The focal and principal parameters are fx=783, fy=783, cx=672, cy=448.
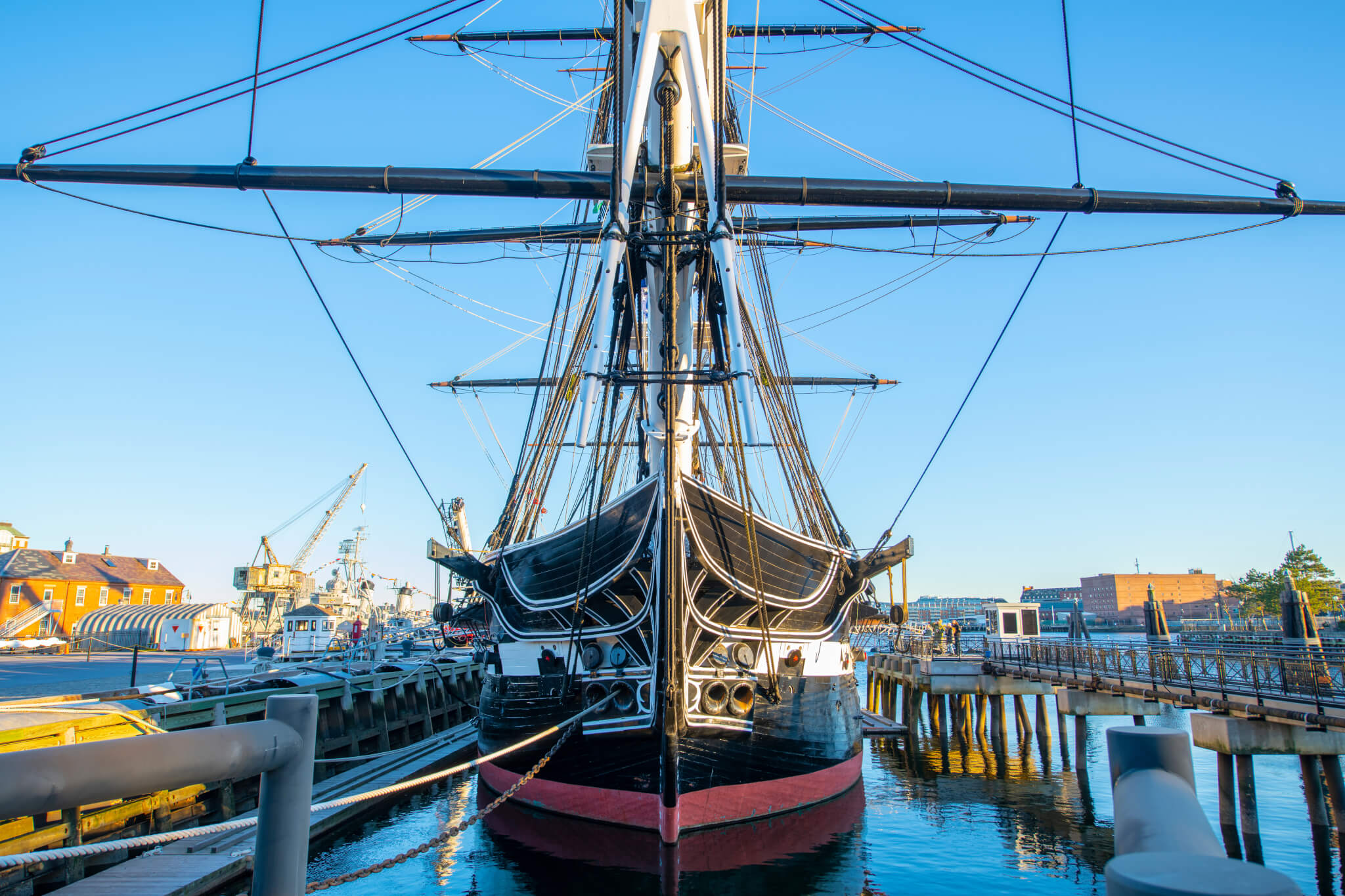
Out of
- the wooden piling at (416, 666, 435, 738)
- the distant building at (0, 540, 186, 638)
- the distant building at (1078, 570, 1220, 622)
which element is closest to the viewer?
the wooden piling at (416, 666, 435, 738)

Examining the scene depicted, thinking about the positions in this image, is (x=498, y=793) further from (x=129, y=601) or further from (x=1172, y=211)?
(x=129, y=601)

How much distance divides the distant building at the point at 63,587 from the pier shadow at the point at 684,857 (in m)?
45.4

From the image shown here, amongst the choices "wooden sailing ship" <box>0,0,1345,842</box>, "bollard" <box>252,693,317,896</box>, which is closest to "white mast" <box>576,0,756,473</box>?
"wooden sailing ship" <box>0,0,1345,842</box>

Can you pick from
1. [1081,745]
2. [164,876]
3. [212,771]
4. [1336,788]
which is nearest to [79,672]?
[164,876]

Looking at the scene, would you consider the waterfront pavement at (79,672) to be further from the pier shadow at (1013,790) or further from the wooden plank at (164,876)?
the pier shadow at (1013,790)

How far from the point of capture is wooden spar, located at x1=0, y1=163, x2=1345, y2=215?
379 inches

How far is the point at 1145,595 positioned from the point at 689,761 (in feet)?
505

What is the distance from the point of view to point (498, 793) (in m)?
12.6

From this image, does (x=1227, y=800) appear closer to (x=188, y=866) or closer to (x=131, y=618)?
(x=188, y=866)

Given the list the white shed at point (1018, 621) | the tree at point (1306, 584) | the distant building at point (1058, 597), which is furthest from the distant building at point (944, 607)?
the white shed at point (1018, 621)

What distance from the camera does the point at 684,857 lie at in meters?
9.87

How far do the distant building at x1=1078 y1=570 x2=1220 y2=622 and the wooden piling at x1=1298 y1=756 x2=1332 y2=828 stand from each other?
124268 millimetres

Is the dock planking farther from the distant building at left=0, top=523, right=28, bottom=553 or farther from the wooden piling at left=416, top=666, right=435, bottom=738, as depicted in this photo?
the distant building at left=0, top=523, right=28, bottom=553

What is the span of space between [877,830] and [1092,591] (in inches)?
6218
